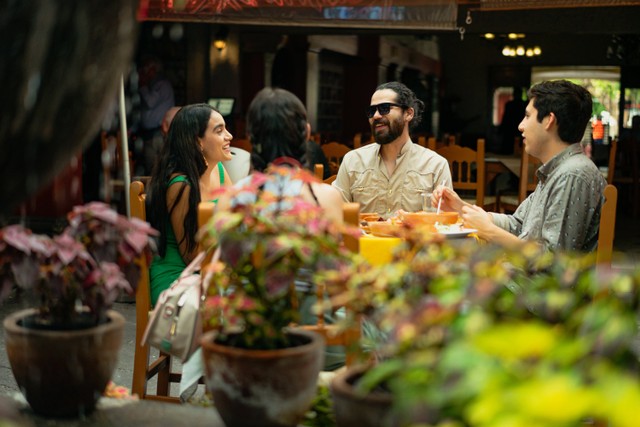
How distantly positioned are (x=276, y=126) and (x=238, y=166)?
9.42ft

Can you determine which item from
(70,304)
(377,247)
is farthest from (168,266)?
(70,304)

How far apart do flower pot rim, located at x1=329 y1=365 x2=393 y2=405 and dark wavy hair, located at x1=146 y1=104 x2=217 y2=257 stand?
2.01 m

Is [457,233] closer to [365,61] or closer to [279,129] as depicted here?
[279,129]

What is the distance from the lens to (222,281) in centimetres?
210

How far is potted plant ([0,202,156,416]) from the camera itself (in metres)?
2.11

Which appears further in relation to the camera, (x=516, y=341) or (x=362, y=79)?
(x=362, y=79)

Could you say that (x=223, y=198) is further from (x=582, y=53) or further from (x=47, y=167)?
(x=582, y=53)

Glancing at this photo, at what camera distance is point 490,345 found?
4.10ft

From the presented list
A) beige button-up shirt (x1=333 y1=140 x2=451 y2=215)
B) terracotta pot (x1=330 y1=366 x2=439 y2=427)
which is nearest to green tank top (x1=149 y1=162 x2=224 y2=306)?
beige button-up shirt (x1=333 y1=140 x2=451 y2=215)

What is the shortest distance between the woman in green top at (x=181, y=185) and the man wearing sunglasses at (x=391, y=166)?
3.41 feet

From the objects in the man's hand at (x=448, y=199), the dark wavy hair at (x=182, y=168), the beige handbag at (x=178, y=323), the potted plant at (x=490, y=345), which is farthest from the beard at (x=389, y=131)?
the potted plant at (x=490, y=345)

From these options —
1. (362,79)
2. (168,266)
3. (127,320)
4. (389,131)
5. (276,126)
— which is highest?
(362,79)

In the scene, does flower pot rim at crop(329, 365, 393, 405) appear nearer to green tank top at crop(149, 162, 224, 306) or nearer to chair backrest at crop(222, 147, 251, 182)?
green tank top at crop(149, 162, 224, 306)

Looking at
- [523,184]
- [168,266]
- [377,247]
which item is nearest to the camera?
[377,247]
